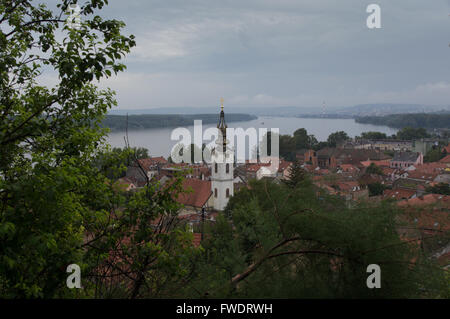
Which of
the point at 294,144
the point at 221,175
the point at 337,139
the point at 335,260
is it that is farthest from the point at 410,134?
the point at 335,260

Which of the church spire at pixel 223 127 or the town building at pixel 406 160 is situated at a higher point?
the church spire at pixel 223 127

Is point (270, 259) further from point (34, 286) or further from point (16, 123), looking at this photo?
point (16, 123)

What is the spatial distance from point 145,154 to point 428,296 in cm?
5038

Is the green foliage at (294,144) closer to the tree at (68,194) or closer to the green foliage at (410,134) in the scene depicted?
the green foliage at (410,134)

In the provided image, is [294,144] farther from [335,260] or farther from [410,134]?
[335,260]

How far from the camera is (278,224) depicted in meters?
3.46

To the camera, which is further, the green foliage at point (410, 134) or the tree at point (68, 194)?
the green foliage at point (410, 134)

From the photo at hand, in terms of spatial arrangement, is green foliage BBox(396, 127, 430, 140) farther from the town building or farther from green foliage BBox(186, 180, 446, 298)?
green foliage BBox(186, 180, 446, 298)

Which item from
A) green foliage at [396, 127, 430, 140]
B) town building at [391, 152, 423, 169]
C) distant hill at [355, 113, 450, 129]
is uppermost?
distant hill at [355, 113, 450, 129]

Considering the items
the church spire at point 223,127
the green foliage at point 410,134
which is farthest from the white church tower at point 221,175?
the green foliage at point 410,134

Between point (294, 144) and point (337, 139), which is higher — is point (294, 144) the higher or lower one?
the lower one

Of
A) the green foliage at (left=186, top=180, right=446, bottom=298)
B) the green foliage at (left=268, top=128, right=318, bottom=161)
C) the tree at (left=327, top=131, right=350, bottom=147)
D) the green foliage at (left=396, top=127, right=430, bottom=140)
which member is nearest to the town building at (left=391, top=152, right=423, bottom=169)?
the green foliage at (left=268, top=128, right=318, bottom=161)

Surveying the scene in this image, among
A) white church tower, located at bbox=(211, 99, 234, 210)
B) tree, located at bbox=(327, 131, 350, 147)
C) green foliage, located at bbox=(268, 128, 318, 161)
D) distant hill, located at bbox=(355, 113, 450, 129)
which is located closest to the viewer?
white church tower, located at bbox=(211, 99, 234, 210)
